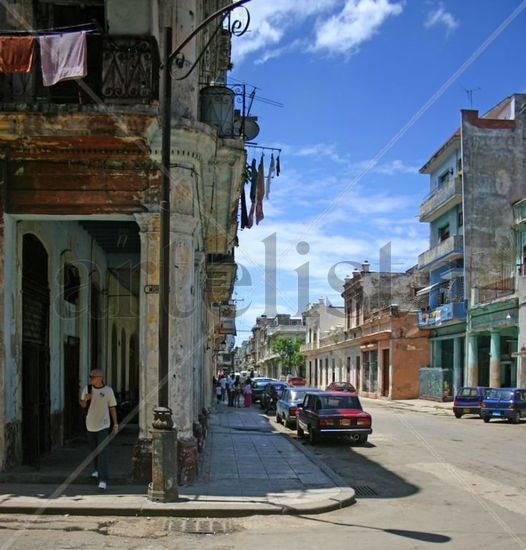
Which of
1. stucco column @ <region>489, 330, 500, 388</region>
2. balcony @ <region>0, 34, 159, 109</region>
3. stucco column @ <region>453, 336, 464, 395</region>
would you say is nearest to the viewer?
balcony @ <region>0, 34, 159, 109</region>

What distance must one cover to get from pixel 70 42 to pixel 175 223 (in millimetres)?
3015

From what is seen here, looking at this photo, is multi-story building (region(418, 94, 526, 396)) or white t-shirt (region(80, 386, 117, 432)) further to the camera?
multi-story building (region(418, 94, 526, 396))

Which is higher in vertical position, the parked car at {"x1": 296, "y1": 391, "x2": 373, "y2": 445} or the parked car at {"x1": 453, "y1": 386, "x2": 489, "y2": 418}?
the parked car at {"x1": 296, "y1": 391, "x2": 373, "y2": 445}

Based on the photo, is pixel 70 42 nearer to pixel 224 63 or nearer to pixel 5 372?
pixel 5 372

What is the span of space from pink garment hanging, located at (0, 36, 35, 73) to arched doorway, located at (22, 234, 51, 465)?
3.10 meters

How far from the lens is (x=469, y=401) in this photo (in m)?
29.6

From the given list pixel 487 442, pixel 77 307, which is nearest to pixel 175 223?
pixel 77 307

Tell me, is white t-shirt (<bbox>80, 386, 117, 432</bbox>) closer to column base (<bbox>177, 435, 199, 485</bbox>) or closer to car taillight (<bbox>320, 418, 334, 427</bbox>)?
column base (<bbox>177, 435, 199, 485</bbox>)

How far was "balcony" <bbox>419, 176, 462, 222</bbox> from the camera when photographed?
134 ft

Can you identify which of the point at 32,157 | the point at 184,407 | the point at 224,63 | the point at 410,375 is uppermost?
the point at 224,63

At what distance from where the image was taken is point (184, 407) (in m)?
10.5

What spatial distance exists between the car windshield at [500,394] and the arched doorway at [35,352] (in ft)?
64.0

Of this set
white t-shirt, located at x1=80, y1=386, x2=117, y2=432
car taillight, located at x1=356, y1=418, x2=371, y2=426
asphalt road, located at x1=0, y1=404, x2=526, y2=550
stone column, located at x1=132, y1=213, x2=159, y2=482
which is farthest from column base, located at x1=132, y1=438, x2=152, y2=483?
car taillight, located at x1=356, y1=418, x2=371, y2=426

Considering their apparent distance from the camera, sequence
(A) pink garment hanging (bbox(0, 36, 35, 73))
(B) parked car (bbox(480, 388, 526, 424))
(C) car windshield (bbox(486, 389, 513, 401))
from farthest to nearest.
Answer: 1. (C) car windshield (bbox(486, 389, 513, 401))
2. (B) parked car (bbox(480, 388, 526, 424))
3. (A) pink garment hanging (bbox(0, 36, 35, 73))
